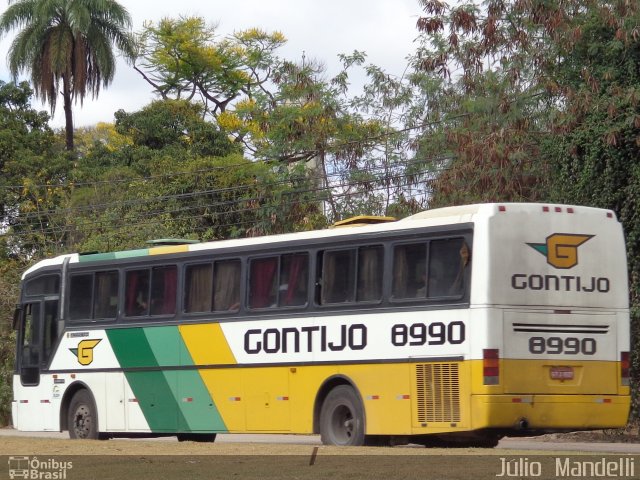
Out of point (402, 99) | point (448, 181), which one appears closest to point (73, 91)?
point (402, 99)

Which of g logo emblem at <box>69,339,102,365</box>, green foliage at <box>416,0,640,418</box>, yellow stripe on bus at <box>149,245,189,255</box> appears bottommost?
g logo emblem at <box>69,339,102,365</box>

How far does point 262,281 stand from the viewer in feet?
63.7

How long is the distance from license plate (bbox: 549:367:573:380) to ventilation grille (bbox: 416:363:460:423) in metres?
1.23

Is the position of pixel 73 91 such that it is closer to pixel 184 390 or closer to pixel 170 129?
pixel 170 129

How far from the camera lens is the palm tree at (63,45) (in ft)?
180

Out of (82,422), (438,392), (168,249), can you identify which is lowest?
(82,422)

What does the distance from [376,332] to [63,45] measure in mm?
39919

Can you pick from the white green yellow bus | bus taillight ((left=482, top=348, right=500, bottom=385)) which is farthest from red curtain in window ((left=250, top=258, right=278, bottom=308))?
bus taillight ((left=482, top=348, right=500, bottom=385))

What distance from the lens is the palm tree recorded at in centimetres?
5475

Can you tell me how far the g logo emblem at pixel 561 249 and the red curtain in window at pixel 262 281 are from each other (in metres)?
4.23

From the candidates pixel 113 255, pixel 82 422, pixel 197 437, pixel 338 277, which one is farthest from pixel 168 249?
pixel 338 277

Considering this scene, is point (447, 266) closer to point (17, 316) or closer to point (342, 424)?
point (342, 424)

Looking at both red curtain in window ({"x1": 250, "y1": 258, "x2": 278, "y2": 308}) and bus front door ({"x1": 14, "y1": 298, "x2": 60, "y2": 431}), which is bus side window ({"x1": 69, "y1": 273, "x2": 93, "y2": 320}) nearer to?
bus front door ({"x1": 14, "y1": 298, "x2": 60, "y2": 431})
